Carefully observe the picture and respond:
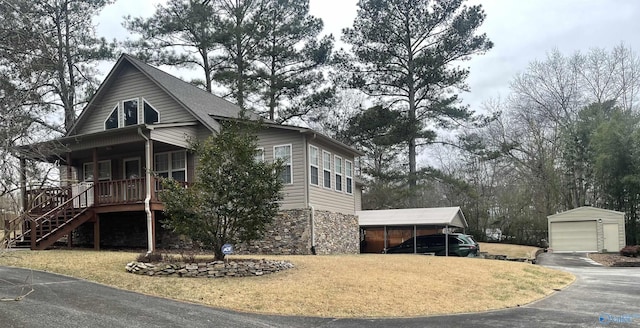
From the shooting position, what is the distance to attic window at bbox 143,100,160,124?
1980 centimetres

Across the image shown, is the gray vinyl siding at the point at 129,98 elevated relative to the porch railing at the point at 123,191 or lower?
elevated

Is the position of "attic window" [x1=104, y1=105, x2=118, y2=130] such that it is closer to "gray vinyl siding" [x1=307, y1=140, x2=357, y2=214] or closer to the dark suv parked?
"gray vinyl siding" [x1=307, y1=140, x2=357, y2=214]

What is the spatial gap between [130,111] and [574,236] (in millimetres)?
26593

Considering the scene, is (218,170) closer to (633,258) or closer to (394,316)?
(394,316)

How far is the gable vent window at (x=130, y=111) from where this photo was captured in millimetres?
20252

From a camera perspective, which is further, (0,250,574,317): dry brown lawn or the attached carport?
the attached carport

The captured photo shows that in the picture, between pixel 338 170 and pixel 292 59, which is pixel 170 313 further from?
pixel 292 59

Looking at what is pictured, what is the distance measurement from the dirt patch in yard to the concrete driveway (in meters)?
13.2

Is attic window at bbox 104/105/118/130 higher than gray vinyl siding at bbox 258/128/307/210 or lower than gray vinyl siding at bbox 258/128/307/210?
higher

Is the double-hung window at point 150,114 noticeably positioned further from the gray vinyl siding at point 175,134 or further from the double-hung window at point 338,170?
the double-hung window at point 338,170

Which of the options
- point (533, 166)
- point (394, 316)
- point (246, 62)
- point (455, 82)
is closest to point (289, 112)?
point (246, 62)

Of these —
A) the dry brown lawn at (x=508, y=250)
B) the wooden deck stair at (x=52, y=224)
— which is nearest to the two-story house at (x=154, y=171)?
the wooden deck stair at (x=52, y=224)

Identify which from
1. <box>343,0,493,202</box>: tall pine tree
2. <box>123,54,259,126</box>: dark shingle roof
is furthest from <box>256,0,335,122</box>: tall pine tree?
<box>123,54,259,126</box>: dark shingle roof

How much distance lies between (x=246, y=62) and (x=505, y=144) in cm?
2073
